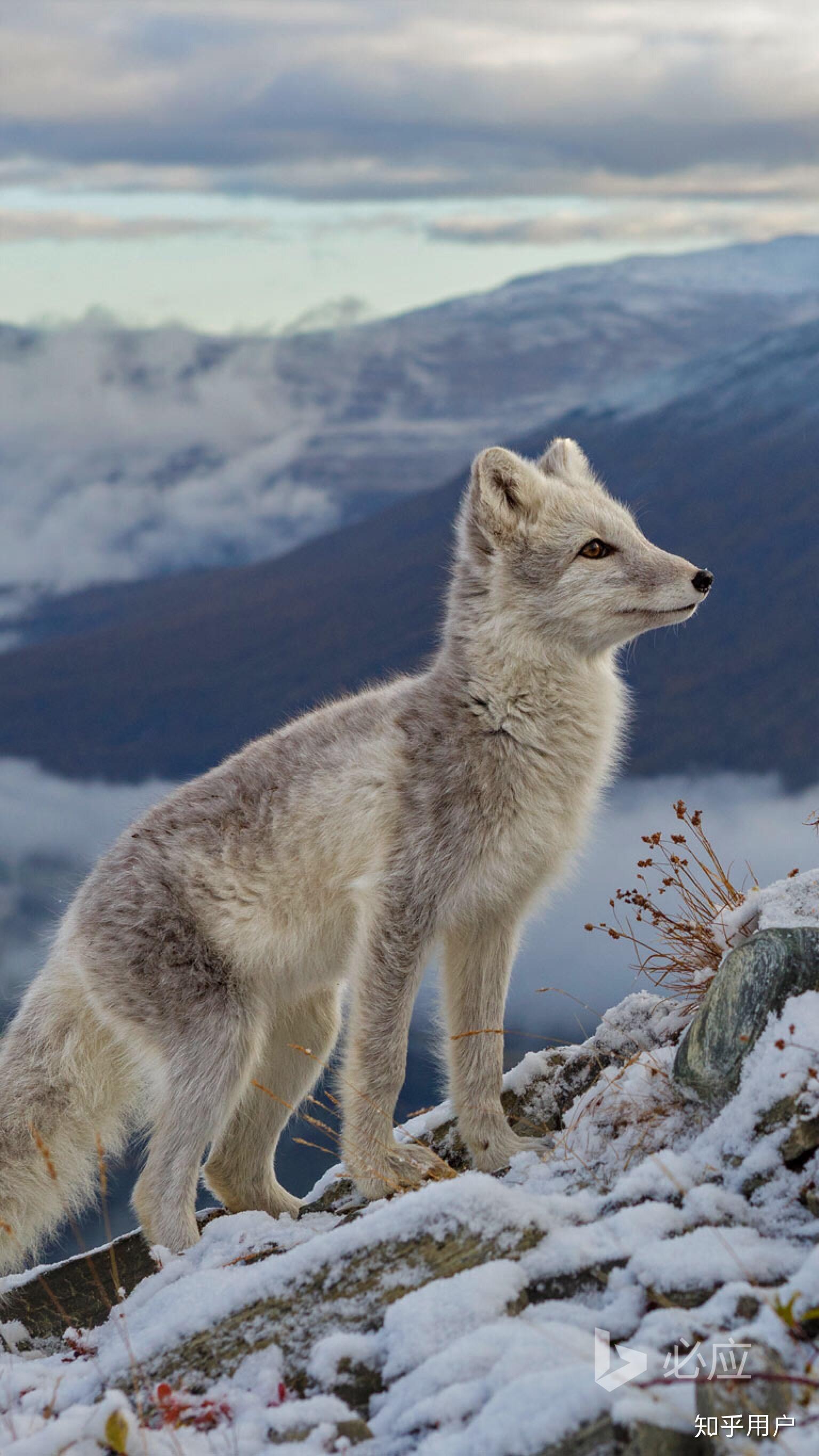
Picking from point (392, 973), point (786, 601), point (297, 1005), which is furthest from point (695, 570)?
point (786, 601)

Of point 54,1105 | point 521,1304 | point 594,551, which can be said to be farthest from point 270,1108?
point 594,551

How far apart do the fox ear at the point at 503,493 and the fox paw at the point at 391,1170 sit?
313 cm

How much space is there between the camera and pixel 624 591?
586 centimetres

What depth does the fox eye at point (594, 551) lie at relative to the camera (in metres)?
6.00

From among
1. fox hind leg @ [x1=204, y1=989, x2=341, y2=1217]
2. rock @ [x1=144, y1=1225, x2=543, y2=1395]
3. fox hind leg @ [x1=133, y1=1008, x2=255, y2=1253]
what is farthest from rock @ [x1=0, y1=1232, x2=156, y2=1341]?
rock @ [x1=144, y1=1225, x2=543, y2=1395]

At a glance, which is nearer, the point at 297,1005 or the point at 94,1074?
the point at 94,1074

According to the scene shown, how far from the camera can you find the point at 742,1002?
4.73m

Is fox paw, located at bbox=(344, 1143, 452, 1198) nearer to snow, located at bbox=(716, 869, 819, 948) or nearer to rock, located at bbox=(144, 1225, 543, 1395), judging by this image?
rock, located at bbox=(144, 1225, 543, 1395)

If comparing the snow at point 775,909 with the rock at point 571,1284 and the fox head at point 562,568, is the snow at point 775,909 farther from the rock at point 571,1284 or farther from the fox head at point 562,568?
the rock at point 571,1284

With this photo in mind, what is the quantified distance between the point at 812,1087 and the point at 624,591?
8.41 feet

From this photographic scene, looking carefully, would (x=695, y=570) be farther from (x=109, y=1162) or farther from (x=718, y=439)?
(x=718, y=439)

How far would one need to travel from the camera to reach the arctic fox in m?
5.75

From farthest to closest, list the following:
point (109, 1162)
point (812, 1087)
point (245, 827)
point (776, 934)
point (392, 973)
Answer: point (109, 1162) < point (245, 827) < point (392, 973) < point (776, 934) < point (812, 1087)

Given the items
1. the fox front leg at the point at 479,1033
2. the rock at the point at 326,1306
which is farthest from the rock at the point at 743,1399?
the fox front leg at the point at 479,1033
